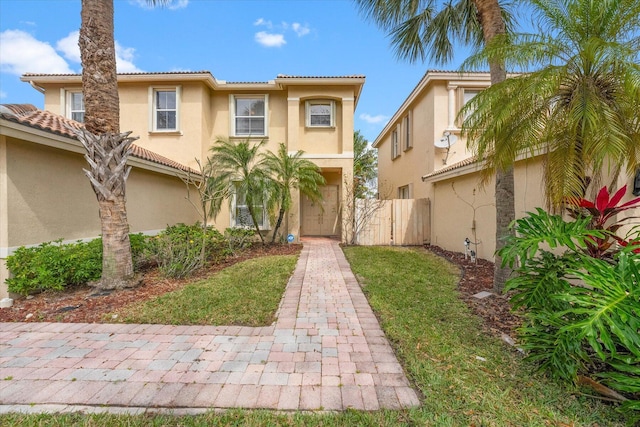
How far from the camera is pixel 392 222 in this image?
1188 cm

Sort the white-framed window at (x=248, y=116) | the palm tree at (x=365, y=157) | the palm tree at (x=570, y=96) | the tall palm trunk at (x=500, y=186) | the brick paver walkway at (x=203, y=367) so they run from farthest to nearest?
the palm tree at (x=365, y=157) < the white-framed window at (x=248, y=116) < the tall palm trunk at (x=500, y=186) < the palm tree at (x=570, y=96) < the brick paver walkway at (x=203, y=367)

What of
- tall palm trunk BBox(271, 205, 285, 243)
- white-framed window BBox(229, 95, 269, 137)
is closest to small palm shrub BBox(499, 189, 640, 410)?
tall palm trunk BBox(271, 205, 285, 243)

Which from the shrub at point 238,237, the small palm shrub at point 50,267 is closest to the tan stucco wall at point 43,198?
the small palm shrub at point 50,267

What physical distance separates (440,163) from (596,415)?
33.4ft

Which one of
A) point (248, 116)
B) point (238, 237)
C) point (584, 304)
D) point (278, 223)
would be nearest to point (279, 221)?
point (278, 223)

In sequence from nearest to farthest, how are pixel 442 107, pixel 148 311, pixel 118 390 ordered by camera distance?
pixel 118 390
pixel 148 311
pixel 442 107

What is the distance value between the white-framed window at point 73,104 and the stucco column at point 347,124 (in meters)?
10.9

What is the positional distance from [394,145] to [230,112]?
378 inches

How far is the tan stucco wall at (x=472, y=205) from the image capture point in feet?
21.9

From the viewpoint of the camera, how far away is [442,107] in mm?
11227

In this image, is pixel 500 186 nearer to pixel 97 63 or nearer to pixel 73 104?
pixel 97 63

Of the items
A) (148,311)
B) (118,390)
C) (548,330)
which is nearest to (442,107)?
(548,330)

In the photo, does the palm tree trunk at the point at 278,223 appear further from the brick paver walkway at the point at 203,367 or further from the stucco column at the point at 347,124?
the brick paver walkway at the point at 203,367

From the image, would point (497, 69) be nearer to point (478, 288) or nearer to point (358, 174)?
point (478, 288)
